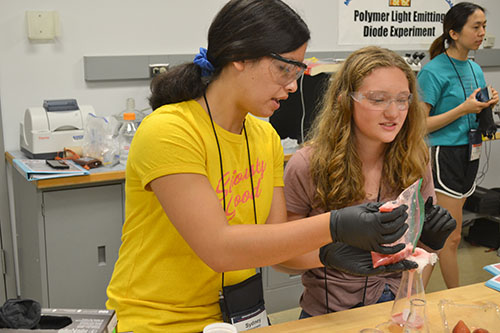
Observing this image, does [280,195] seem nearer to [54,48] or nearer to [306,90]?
[306,90]

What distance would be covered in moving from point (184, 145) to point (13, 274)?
2280mm

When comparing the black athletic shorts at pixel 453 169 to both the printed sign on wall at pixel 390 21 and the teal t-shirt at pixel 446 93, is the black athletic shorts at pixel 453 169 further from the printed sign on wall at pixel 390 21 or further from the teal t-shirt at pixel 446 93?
the printed sign on wall at pixel 390 21

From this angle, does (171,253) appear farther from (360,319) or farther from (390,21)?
(390,21)

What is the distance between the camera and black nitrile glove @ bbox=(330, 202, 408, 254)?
1251 mm

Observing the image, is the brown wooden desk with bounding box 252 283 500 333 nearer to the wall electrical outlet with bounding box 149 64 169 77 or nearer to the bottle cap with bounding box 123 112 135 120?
the bottle cap with bounding box 123 112 135 120

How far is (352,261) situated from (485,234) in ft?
10.4

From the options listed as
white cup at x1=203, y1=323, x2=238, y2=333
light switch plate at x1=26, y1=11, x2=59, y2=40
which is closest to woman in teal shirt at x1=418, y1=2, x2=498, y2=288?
light switch plate at x1=26, y1=11, x2=59, y2=40

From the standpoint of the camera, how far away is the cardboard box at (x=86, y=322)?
3.29 ft

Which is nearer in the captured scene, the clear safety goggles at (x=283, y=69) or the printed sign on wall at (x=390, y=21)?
the clear safety goggles at (x=283, y=69)

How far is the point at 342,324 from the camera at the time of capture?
1443 mm

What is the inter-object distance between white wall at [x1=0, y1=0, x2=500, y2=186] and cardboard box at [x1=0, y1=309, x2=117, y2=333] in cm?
228

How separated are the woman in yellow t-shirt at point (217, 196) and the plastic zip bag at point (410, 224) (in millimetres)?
25

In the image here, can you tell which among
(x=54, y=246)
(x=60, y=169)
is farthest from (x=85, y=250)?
(x=60, y=169)

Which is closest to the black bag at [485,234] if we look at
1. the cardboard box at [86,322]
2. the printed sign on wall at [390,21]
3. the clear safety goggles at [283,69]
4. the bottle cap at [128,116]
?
the printed sign on wall at [390,21]
